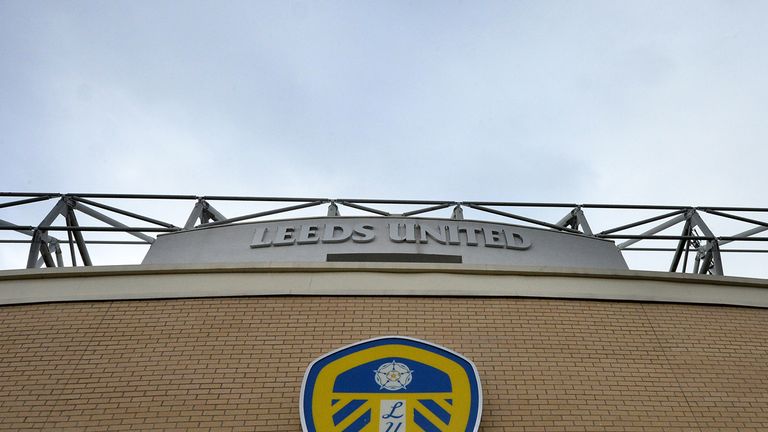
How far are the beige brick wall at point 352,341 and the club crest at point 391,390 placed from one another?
0.42 metres

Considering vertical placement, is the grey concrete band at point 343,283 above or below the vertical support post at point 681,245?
below

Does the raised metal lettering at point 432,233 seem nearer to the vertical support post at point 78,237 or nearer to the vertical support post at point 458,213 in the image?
the vertical support post at point 458,213

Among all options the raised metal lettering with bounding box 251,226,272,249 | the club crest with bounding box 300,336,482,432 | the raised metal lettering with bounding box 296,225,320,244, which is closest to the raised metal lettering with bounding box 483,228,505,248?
the raised metal lettering with bounding box 296,225,320,244

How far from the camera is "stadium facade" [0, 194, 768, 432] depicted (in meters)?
6.33

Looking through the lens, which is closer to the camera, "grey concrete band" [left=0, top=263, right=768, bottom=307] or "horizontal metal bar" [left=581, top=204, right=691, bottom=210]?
"grey concrete band" [left=0, top=263, right=768, bottom=307]

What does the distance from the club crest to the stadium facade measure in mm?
25

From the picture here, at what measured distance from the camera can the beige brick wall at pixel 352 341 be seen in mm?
6383

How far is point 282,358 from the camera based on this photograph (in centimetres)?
692

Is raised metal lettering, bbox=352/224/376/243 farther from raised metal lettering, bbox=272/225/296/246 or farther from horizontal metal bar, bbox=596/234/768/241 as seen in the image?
horizontal metal bar, bbox=596/234/768/241

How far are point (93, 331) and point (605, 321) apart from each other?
668 centimetres

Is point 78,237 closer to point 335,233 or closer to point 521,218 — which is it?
point 335,233

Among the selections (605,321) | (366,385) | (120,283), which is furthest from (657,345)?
(120,283)

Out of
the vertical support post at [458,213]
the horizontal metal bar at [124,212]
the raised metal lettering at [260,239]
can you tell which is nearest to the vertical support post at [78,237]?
the horizontal metal bar at [124,212]

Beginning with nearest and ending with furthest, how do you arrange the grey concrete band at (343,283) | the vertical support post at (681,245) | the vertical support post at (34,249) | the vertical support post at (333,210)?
the grey concrete band at (343,283), the vertical support post at (34,249), the vertical support post at (333,210), the vertical support post at (681,245)
